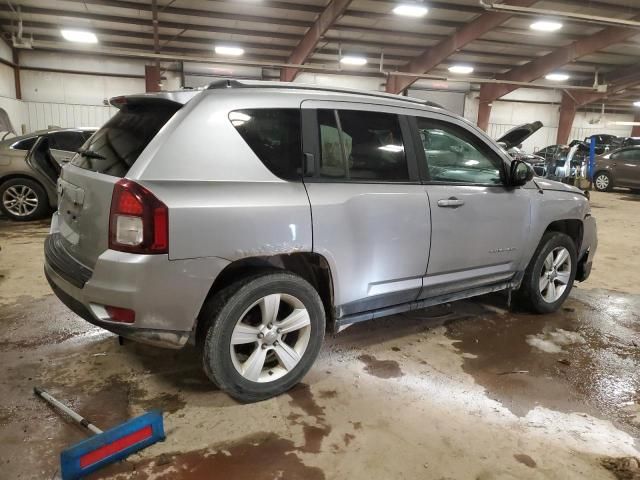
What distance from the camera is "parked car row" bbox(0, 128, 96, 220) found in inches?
276

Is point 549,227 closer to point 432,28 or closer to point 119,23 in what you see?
point 432,28

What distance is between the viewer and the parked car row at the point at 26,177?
7.01 m

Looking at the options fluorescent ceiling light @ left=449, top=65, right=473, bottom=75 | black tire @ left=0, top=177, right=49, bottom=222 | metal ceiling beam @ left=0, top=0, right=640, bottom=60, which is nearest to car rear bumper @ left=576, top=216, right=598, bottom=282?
black tire @ left=0, top=177, right=49, bottom=222

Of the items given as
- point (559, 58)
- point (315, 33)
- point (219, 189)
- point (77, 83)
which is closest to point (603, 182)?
point (559, 58)

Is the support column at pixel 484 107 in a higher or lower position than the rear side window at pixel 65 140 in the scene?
higher

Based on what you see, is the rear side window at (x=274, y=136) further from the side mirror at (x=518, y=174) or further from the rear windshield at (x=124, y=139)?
the side mirror at (x=518, y=174)

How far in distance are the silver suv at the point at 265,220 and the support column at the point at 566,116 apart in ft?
70.6

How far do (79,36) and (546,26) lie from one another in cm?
1384

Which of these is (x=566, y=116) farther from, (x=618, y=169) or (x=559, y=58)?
(x=618, y=169)

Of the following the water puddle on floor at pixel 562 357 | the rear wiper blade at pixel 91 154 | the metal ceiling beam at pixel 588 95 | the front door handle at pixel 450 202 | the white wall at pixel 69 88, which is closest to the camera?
the rear wiper blade at pixel 91 154

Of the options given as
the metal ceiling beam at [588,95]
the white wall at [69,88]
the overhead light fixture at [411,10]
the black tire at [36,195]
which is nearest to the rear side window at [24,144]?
the black tire at [36,195]

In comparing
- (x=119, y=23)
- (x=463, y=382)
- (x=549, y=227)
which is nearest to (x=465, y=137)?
(x=549, y=227)

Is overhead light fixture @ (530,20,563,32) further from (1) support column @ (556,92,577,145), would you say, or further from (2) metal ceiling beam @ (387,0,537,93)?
(1) support column @ (556,92,577,145)

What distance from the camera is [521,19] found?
1309 centimetres
